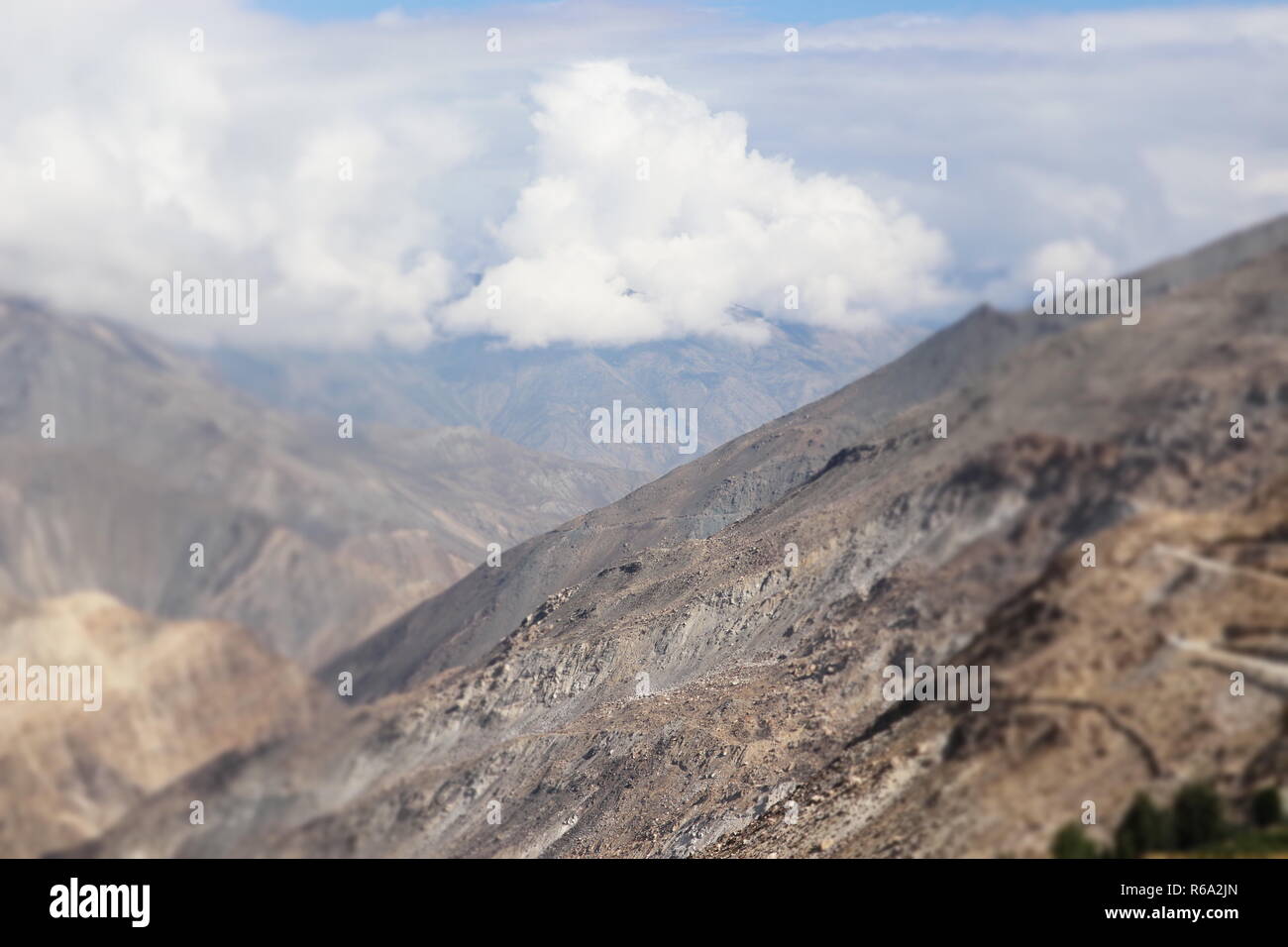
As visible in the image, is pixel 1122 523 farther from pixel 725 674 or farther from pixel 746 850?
pixel 725 674

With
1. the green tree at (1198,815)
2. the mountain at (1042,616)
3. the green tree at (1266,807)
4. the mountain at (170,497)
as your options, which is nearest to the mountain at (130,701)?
the mountain at (170,497)

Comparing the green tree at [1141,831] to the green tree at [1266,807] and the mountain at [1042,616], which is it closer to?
the mountain at [1042,616]

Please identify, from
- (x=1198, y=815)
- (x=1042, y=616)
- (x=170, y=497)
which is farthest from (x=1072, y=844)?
(x=170, y=497)

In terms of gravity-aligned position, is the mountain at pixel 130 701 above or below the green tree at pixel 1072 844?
above

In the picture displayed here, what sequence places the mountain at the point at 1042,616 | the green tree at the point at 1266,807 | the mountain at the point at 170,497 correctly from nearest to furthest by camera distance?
the green tree at the point at 1266,807
the mountain at the point at 1042,616
the mountain at the point at 170,497

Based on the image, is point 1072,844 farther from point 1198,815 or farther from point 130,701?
point 130,701
